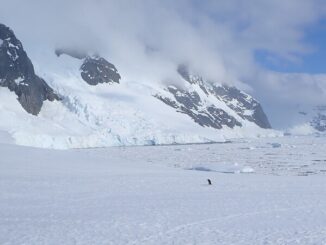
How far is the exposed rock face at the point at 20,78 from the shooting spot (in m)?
155

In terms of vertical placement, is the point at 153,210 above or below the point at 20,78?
below

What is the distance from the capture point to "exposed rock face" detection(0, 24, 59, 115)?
15538 cm

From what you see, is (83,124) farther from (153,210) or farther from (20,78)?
(153,210)

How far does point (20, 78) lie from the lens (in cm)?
16088

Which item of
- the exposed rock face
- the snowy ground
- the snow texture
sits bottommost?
the snowy ground

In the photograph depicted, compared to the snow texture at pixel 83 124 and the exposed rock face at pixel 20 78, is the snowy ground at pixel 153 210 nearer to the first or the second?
the snow texture at pixel 83 124

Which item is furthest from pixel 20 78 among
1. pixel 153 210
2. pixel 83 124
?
pixel 153 210

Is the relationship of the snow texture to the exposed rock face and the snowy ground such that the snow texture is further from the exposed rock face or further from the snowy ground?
the snowy ground

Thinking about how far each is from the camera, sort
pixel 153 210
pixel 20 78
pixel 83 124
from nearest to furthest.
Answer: pixel 153 210 → pixel 83 124 → pixel 20 78

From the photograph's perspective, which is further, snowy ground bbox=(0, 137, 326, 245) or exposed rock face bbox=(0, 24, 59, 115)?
exposed rock face bbox=(0, 24, 59, 115)

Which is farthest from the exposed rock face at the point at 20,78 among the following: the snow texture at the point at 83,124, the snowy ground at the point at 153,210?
the snowy ground at the point at 153,210

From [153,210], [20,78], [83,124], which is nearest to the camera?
[153,210]

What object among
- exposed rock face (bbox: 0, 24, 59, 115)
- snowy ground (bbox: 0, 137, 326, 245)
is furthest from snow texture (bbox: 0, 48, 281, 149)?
snowy ground (bbox: 0, 137, 326, 245)

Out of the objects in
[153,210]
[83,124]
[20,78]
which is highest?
[20,78]
